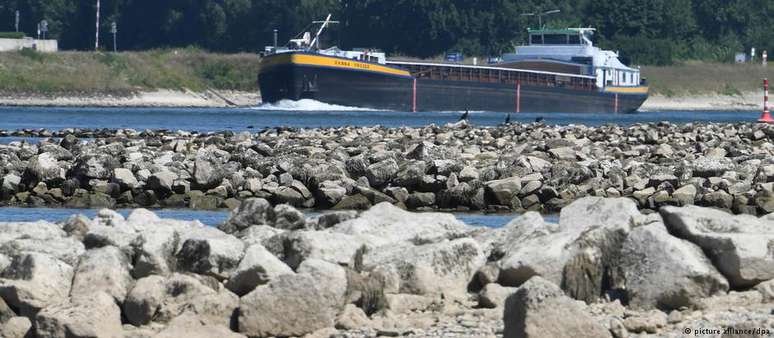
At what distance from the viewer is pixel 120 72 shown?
302 ft

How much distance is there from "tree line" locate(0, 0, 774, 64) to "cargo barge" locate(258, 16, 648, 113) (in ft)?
76.4

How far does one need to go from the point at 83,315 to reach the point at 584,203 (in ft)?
12.9

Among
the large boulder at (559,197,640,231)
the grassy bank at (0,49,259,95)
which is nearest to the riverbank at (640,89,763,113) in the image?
the grassy bank at (0,49,259,95)

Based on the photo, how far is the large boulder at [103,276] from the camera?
34.3ft

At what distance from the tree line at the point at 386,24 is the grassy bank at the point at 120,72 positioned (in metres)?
14.4

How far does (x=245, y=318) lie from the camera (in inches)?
397

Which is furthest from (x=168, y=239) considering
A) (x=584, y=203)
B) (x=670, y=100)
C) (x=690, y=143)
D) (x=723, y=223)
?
(x=670, y=100)

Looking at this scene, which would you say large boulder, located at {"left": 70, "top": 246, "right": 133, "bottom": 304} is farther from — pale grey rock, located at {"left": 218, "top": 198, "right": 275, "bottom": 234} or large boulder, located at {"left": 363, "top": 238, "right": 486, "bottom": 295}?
pale grey rock, located at {"left": 218, "top": 198, "right": 275, "bottom": 234}

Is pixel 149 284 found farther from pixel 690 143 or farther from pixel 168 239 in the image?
Answer: pixel 690 143

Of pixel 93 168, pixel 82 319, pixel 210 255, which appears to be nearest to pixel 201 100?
pixel 93 168

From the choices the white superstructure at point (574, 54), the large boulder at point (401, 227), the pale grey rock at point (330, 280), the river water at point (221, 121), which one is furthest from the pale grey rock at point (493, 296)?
the white superstructure at point (574, 54)

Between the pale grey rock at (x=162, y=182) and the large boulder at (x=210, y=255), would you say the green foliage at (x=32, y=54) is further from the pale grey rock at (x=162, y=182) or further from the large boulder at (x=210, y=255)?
the large boulder at (x=210, y=255)

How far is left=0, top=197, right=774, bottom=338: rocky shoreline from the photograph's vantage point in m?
9.83

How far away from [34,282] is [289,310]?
1674 mm
